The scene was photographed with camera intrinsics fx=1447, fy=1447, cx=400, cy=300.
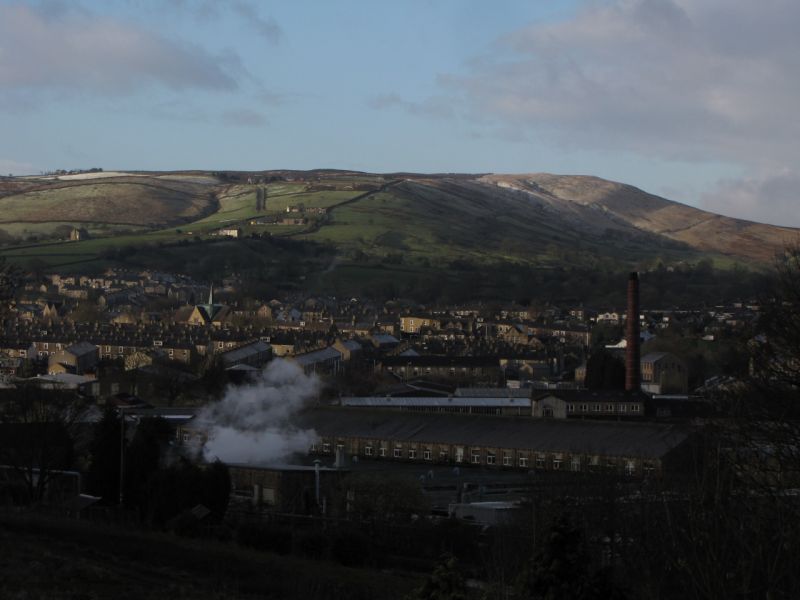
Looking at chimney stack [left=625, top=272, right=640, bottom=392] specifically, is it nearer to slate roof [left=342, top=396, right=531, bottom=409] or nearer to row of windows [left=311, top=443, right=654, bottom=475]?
slate roof [left=342, top=396, right=531, bottom=409]

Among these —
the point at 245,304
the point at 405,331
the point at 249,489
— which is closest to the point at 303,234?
the point at 245,304

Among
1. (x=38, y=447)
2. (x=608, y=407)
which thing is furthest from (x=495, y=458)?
(x=608, y=407)

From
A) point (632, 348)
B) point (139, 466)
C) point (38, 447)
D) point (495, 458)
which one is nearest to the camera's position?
point (139, 466)

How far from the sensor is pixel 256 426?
4600 cm

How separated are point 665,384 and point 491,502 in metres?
39.6

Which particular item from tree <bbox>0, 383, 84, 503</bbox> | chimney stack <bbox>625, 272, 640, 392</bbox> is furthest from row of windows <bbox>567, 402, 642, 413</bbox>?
tree <bbox>0, 383, 84, 503</bbox>

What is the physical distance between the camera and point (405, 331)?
105m

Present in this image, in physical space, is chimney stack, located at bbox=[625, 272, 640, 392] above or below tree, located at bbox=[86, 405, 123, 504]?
above

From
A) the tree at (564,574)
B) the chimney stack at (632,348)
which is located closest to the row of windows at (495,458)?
the chimney stack at (632,348)

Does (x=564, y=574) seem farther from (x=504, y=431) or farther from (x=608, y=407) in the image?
(x=608, y=407)

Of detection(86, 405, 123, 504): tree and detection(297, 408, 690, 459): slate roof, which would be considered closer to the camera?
detection(86, 405, 123, 504): tree

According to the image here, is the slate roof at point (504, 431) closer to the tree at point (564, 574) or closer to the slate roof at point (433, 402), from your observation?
the slate roof at point (433, 402)

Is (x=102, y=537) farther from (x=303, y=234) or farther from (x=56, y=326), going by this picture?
(x=303, y=234)

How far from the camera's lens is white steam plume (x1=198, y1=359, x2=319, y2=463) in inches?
1684
